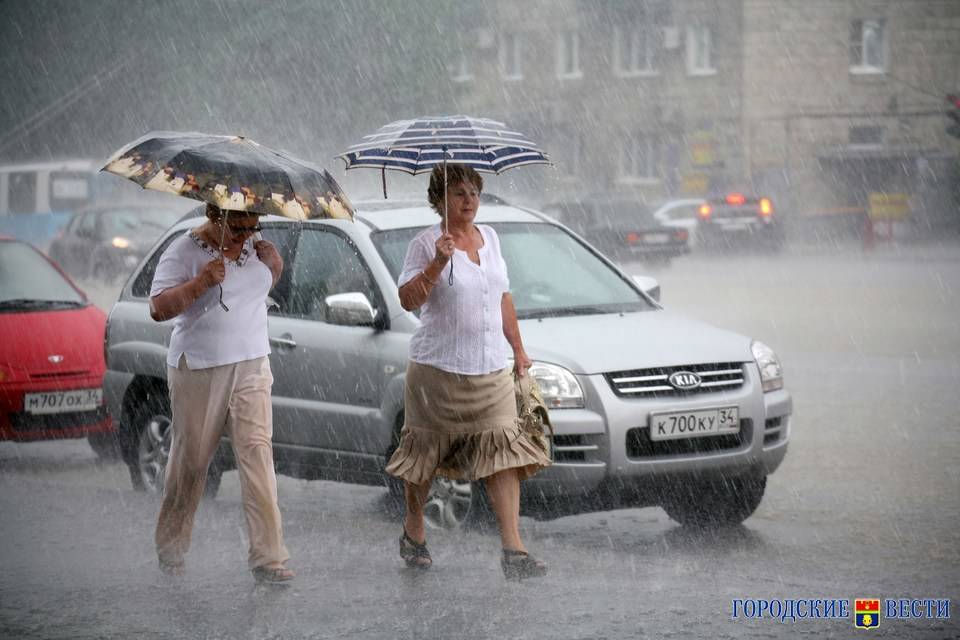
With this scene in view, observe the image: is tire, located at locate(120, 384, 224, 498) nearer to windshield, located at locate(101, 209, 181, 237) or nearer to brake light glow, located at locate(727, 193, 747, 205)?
windshield, located at locate(101, 209, 181, 237)

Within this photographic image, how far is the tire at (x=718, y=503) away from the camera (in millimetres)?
7523

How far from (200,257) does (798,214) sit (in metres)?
38.3

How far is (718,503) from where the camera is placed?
761 centimetres

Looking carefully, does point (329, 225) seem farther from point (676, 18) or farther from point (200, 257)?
point (676, 18)

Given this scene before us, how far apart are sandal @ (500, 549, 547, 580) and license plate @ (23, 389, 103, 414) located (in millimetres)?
4486

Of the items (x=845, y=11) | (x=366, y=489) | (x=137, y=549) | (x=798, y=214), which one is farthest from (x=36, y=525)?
(x=845, y=11)

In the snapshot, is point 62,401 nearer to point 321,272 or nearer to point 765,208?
point 321,272

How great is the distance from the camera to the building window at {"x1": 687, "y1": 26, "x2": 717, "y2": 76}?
49.7 metres

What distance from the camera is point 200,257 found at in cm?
621

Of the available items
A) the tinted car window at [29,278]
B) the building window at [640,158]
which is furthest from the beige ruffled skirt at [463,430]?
the building window at [640,158]

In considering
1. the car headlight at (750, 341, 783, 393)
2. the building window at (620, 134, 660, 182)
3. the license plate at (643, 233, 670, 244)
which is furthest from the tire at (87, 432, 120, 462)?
the building window at (620, 134, 660, 182)

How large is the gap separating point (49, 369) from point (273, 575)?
415 cm

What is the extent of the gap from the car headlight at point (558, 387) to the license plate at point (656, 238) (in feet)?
80.6

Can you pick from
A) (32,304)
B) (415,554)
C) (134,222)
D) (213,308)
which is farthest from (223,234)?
(134,222)
